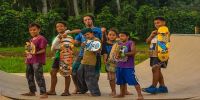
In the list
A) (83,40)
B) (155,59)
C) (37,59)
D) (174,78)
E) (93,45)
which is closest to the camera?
(37,59)

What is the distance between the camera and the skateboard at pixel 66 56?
9.22 metres

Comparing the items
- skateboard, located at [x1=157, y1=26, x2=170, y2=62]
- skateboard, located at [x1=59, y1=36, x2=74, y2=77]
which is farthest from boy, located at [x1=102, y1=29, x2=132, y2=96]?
skateboard, located at [x1=157, y1=26, x2=170, y2=62]

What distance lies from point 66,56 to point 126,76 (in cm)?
117

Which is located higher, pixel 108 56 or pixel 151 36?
pixel 151 36

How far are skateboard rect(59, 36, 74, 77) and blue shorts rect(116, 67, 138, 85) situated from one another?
894 millimetres

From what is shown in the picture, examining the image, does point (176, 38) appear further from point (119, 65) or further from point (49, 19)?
point (49, 19)

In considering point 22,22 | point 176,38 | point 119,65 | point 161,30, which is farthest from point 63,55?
point 22,22

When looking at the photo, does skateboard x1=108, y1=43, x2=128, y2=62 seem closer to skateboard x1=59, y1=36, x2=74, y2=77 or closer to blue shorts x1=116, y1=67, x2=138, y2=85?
blue shorts x1=116, y1=67, x2=138, y2=85

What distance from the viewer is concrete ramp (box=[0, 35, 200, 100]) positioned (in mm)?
9195

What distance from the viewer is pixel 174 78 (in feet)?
39.4

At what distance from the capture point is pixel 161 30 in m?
9.48

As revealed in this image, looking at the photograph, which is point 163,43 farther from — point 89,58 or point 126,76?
point 89,58

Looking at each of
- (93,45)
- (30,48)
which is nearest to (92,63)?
(93,45)

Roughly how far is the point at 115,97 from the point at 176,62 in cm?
483
